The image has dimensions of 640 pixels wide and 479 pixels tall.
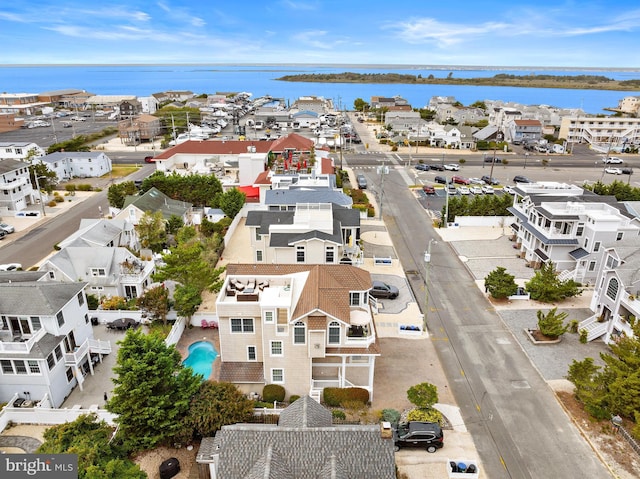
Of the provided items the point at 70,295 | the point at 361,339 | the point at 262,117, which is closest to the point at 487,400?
the point at 361,339

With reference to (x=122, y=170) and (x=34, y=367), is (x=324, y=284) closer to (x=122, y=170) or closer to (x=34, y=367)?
(x=34, y=367)

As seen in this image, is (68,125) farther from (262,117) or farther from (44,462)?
(44,462)

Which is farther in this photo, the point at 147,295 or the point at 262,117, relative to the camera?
the point at 262,117

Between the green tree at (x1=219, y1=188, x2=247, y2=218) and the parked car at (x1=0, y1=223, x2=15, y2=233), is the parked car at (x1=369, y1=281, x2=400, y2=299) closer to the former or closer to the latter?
the green tree at (x1=219, y1=188, x2=247, y2=218)

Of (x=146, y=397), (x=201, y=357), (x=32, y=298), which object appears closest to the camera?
(x=146, y=397)

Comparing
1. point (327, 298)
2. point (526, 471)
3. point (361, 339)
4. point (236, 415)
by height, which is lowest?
point (526, 471)

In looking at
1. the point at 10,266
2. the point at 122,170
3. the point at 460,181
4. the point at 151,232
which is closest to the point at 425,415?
the point at 151,232

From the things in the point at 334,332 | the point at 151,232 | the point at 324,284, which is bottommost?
the point at 151,232
